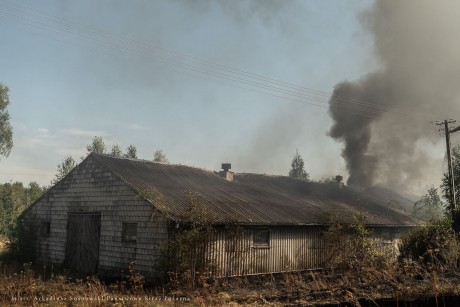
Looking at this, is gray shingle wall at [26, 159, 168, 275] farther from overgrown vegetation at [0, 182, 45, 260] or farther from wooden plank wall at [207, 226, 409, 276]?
wooden plank wall at [207, 226, 409, 276]

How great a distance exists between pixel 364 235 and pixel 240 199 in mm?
7287

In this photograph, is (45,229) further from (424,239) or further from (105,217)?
(424,239)

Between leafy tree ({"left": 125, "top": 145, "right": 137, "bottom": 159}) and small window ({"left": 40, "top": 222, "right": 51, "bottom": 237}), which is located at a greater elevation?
leafy tree ({"left": 125, "top": 145, "right": 137, "bottom": 159})

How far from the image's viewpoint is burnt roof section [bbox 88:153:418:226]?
1878 centimetres

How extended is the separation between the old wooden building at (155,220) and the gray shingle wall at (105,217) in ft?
0.15

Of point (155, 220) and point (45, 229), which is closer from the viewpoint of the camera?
point (155, 220)

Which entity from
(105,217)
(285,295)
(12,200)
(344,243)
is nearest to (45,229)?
(105,217)

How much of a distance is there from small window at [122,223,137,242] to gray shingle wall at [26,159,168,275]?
0.63 ft

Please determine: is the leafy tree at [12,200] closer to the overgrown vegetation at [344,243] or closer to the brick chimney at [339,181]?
the brick chimney at [339,181]

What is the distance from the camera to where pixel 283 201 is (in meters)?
25.3

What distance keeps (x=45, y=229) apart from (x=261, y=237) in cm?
1269

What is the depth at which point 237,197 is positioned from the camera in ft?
75.5

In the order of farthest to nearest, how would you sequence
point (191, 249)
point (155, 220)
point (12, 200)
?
point (12, 200)
point (155, 220)
point (191, 249)

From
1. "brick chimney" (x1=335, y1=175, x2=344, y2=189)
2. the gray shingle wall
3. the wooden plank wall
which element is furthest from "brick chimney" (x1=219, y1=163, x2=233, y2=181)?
"brick chimney" (x1=335, y1=175, x2=344, y2=189)
